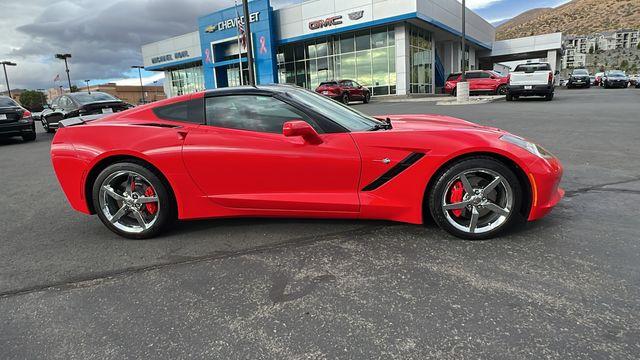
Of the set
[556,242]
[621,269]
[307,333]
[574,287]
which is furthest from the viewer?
[556,242]

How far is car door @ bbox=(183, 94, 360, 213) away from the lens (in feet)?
10.1

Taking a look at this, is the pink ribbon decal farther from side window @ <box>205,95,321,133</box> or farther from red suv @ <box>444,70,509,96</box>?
side window @ <box>205,95,321,133</box>

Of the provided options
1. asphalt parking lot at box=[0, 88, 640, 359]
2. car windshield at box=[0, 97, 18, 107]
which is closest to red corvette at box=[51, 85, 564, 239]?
asphalt parking lot at box=[0, 88, 640, 359]

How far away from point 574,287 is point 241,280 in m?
2.02

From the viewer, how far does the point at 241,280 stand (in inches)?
105

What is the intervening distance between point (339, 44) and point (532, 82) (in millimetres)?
17564

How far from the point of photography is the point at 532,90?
17.6 meters

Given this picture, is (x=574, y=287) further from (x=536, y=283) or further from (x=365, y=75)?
(x=365, y=75)

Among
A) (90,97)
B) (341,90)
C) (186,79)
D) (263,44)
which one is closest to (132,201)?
(90,97)

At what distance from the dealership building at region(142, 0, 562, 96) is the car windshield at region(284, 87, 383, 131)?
84.7 feet

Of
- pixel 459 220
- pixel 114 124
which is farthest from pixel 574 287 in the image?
pixel 114 124

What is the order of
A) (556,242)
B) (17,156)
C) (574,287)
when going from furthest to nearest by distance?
(17,156) < (556,242) < (574,287)

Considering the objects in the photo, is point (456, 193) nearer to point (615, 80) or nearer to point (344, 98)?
point (344, 98)

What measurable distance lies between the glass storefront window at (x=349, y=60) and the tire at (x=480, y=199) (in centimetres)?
2777
